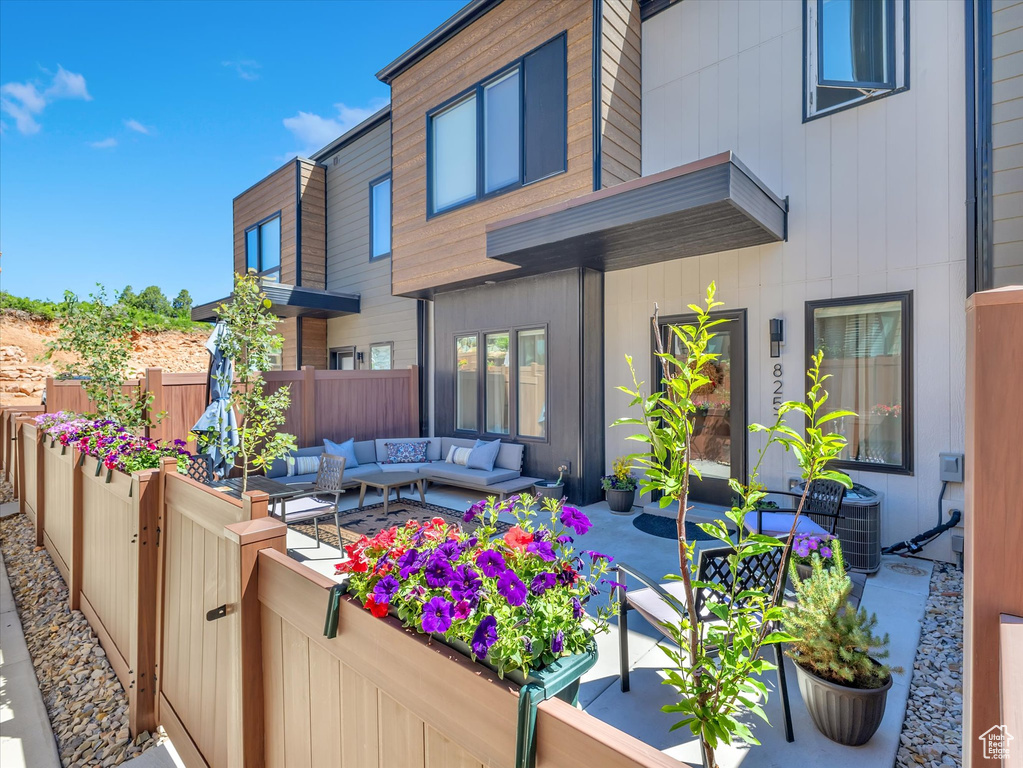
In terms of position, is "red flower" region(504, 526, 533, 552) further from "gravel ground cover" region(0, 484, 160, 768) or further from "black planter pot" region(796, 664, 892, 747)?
"gravel ground cover" region(0, 484, 160, 768)

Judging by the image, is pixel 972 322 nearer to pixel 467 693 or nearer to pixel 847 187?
pixel 467 693

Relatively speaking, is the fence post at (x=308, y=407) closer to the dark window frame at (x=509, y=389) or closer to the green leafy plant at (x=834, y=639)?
the dark window frame at (x=509, y=389)

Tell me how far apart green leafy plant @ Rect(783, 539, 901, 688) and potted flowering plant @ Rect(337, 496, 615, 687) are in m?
1.47

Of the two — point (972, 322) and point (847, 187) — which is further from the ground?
point (847, 187)

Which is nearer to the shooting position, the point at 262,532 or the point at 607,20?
the point at 262,532

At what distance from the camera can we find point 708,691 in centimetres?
121

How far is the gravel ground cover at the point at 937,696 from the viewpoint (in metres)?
2.18

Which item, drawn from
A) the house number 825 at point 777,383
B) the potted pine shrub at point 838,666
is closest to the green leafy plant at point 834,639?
the potted pine shrub at point 838,666

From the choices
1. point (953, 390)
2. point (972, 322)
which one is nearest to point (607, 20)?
point (953, 390)

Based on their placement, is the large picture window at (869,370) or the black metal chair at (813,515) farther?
the large picture window at (869,370)

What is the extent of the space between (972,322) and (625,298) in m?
5.78

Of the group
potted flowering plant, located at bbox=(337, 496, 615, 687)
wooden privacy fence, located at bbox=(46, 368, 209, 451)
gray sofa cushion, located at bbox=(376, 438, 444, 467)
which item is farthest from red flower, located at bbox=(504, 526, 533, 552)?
wooden privacy fence, located at bbox=(46, 368, 209, 451)

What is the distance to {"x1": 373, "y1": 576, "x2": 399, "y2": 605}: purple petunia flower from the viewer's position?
49.4 inches

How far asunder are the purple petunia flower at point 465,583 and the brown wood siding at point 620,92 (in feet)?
18.1
